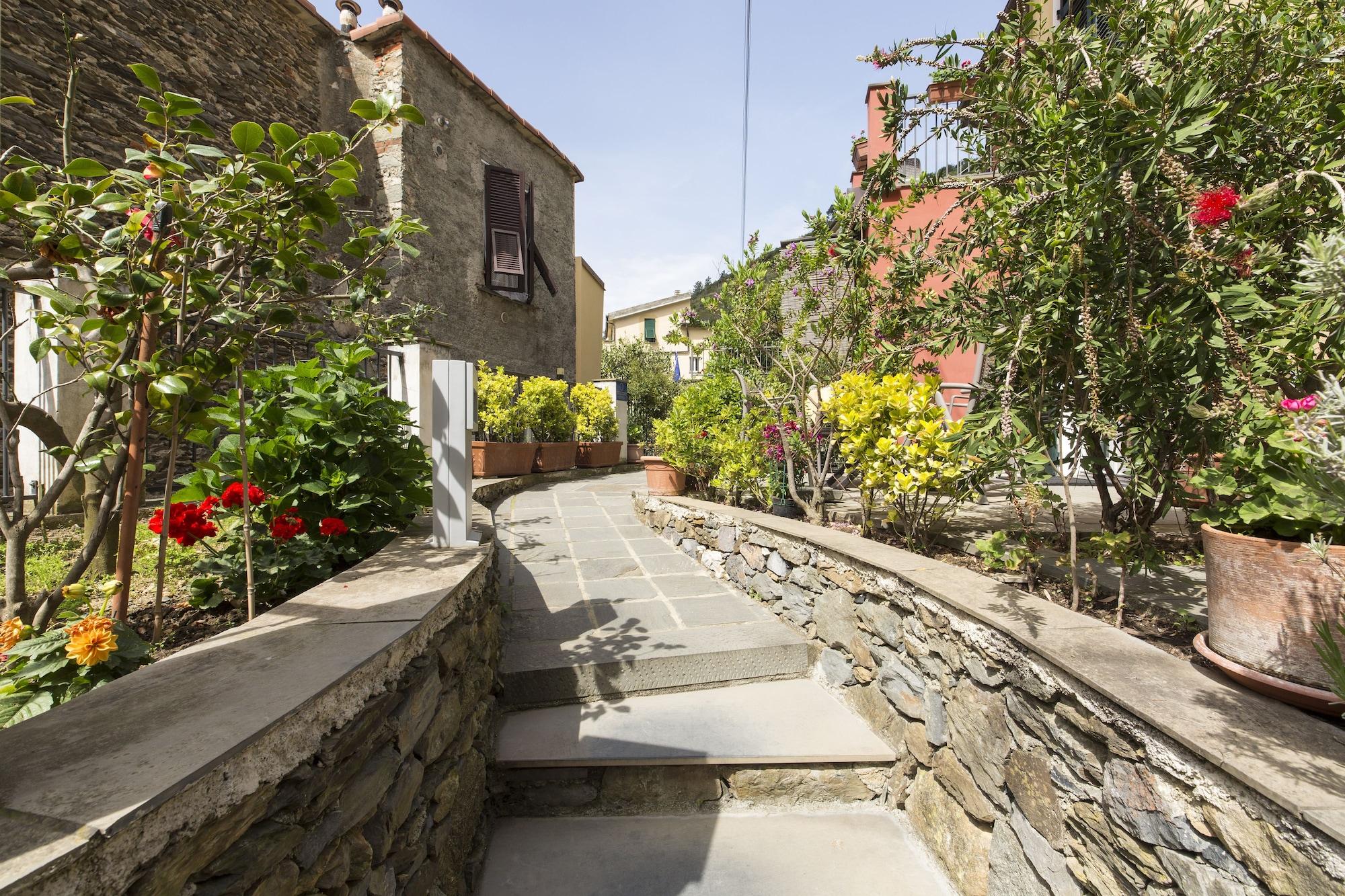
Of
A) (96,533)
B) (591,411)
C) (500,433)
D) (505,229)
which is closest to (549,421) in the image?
(500,433)

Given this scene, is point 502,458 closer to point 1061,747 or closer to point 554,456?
point 554,456

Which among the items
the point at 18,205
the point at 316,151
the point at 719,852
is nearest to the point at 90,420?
the point at 18,205

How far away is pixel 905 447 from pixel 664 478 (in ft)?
9.25

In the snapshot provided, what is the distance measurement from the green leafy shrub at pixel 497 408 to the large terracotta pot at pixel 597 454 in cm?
174

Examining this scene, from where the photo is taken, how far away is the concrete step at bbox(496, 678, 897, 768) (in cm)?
219

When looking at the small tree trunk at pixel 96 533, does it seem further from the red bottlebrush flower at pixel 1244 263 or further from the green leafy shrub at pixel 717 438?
the green leafy shrub at pixel 717 438

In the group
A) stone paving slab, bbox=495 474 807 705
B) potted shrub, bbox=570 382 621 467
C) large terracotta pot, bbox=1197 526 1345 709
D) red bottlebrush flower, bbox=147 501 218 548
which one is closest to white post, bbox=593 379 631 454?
potted shrub, bbox=570 382 621 467

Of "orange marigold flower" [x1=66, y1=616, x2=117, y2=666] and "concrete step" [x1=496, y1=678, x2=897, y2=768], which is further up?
"orange marigold flower" [x1=66, y1=616, x2=117, y2=666]

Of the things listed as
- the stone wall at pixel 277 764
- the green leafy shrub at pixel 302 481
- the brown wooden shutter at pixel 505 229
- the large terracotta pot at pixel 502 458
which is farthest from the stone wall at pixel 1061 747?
the brown wooden shutter at pixel 505 229

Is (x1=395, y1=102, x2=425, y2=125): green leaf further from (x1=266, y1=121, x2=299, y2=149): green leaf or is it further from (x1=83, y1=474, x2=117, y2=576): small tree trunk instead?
(x1=83, y1=474, x2=117, y2=576): small tree trunk

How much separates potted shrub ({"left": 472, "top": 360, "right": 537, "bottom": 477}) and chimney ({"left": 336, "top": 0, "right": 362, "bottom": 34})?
5165 mm

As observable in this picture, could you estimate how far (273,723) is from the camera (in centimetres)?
90

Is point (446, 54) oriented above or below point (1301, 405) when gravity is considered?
above

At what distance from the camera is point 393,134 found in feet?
25.0
